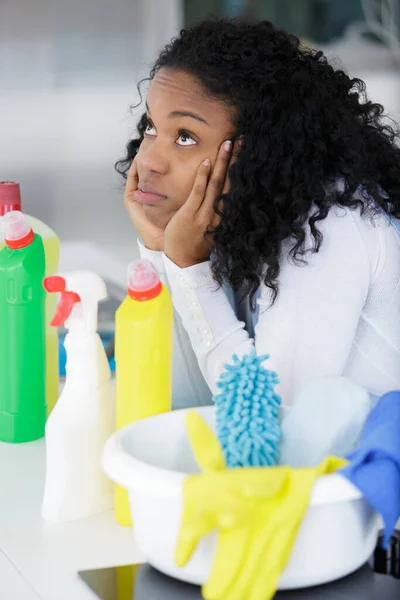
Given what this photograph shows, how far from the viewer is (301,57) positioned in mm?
1267

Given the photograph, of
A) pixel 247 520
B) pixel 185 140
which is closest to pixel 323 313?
pixel 185 140

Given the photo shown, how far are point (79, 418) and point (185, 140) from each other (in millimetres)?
444

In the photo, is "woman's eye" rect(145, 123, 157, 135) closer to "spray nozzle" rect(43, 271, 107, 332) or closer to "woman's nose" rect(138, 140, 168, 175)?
"woman's nose" rect(138, 140, 168, 175)

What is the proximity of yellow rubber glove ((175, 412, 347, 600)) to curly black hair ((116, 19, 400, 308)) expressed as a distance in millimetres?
518

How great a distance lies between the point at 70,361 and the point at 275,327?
342 mm

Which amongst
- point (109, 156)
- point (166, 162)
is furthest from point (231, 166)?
point (109, 156)

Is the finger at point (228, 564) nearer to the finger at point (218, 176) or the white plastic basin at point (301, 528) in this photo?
the white plastic basin at point (301, 528)

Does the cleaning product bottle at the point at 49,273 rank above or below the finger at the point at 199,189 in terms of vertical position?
below

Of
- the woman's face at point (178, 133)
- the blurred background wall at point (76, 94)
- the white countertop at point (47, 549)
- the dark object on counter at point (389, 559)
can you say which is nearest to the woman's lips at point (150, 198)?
the woman's face at point (178, 133)

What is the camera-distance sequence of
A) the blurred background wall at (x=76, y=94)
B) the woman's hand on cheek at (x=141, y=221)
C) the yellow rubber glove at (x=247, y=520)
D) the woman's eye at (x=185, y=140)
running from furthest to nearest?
the blurred background wall at (x=76, y=94)
the woman's hand on cheek at (x=141, y=221)
the woman's eye at (x=185, y=140)
the yellow rubber glove at (x=247, y=520)

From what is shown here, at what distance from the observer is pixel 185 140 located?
123 cm

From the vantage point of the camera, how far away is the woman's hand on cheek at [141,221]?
53.8 inches

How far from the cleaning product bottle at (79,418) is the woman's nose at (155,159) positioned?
12.6 inches

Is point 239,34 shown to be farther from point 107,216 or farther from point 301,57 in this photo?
point 107,216
